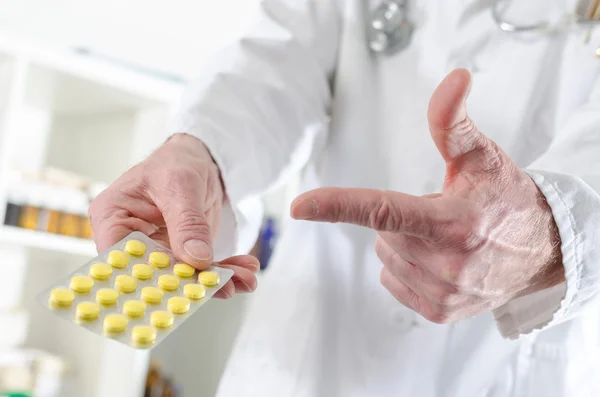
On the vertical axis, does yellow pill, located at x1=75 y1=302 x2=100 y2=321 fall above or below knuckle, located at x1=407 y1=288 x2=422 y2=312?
below

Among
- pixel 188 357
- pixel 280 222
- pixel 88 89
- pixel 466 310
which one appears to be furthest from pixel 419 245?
pixel 188 357

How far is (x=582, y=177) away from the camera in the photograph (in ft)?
1.56

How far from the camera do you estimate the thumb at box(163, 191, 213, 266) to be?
0.44 meters

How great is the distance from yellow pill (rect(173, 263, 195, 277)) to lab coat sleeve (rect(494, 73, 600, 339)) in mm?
267

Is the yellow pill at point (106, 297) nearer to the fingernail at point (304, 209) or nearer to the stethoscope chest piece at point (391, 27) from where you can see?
the fingernail at point (304, 209)

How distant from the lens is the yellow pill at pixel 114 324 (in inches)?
15.6

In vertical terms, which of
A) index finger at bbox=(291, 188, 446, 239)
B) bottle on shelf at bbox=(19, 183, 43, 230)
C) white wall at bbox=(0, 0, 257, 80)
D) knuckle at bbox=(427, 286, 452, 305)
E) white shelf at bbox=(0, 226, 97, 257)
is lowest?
white shelf at bbox=(0, 226, 97, 257)

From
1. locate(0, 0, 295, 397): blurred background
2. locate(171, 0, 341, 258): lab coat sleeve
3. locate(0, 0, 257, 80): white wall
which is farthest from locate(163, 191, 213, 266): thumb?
locate(0, 0, 257, 80): white wall

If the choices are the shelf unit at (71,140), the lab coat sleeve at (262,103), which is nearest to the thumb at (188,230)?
the lab coat sleeve at (262,103)

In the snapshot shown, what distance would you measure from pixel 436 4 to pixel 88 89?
96 cm

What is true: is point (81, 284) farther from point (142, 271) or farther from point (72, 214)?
point (72, 214)

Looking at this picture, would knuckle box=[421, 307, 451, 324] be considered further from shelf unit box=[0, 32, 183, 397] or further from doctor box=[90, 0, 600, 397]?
shelf unit box=[0, 32, 183, 397]

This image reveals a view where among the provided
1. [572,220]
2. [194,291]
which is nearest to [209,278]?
[194,291]

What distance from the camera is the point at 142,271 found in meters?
0.45
